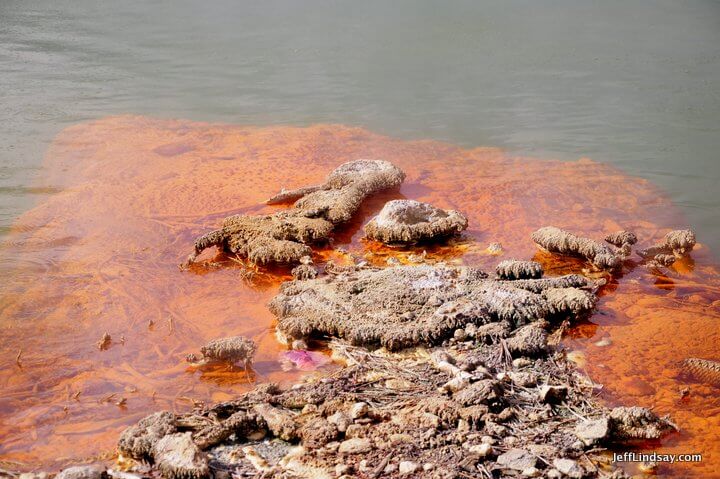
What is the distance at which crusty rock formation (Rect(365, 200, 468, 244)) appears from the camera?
537 centimetres

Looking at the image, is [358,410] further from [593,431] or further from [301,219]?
[301,219]

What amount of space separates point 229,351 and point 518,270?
2.00m

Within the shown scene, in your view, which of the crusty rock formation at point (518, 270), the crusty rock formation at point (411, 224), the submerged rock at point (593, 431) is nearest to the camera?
the submerged rock at point (593, 431)

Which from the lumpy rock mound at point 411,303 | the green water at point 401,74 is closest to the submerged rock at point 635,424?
the lumpy rock mound at point 411,303

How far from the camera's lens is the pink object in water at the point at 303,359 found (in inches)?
156

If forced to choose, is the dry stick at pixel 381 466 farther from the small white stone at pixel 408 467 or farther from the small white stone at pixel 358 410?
the small white stone at pixel 358 410

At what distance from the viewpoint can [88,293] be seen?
4.91 meters

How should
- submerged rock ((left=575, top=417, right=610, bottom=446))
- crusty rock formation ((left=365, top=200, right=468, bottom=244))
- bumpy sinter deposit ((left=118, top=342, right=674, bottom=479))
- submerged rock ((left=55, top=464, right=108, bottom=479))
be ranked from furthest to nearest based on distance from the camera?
1. crusty rock formation ((left=365, top=200, right=468, bottom=244))
2. submerged rock ((left=575, top=417, right=610, bottom=446))
3. bumpy sinter deposit ((left=118, top=342, right=674, bottom=479))
4. submerged rock ((left=55, top=464, right=108, bottom=479))

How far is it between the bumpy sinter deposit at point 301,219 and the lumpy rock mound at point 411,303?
584 millimetres

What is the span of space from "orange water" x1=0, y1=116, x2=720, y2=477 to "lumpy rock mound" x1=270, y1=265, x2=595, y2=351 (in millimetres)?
221

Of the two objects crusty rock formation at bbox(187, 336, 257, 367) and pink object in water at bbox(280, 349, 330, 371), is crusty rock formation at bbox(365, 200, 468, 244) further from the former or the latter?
crusty rock formation at bbox(187, 336, 257, 367)

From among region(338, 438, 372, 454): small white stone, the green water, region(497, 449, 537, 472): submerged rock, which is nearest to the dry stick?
region(338, 438, 372, 454): small white stone

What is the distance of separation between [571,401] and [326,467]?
135 centimetres

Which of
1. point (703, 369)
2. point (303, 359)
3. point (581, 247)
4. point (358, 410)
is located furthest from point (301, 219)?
point (703, 369)
